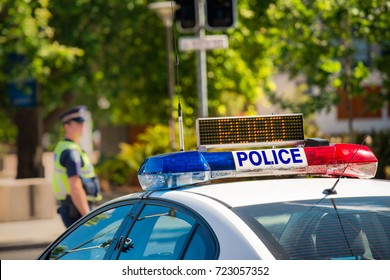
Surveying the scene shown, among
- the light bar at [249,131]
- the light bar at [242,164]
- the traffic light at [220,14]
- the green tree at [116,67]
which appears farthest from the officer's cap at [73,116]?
the green tree at [116,67]

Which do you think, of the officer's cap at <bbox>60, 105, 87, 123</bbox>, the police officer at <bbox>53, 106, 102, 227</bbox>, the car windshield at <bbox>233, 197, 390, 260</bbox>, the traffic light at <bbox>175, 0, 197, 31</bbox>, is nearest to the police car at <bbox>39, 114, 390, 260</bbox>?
the car windshield at <bbox>233, 197, 390, 260</bbox>

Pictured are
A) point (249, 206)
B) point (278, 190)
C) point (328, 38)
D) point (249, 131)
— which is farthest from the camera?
point (328, 38)

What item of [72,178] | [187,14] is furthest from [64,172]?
[187,14]

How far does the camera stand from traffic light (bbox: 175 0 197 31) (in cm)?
1310

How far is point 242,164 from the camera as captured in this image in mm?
4383

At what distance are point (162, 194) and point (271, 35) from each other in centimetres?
1694

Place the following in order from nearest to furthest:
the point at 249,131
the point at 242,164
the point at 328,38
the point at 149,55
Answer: the point at 242,164 → the point at 249,131 → the point at 328,38 → the point at 149,55

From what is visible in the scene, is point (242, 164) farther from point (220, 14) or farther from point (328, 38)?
point (328, 38)

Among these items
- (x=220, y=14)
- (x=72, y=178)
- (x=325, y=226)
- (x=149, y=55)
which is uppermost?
(x=220, y=14)

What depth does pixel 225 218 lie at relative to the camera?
388cm

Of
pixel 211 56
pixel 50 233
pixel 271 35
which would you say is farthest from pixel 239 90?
pixel 50 233

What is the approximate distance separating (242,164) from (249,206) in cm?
43

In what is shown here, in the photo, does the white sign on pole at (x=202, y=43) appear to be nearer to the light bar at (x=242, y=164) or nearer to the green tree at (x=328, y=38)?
the green tree at (x=328, y=38)

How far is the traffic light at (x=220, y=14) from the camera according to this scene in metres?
13.1
